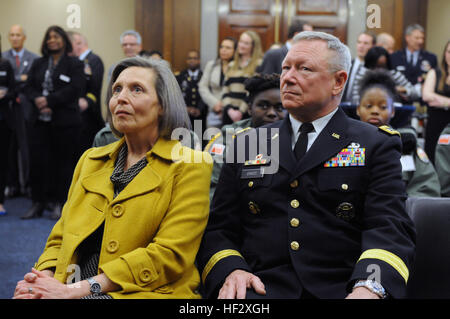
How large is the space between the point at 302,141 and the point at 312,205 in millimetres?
212

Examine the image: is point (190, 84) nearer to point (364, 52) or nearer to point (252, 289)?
point (364, 52)

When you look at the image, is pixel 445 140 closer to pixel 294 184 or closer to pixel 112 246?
pixel 294 184

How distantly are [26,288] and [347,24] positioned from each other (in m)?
5.59

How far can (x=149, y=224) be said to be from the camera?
1.54 meters

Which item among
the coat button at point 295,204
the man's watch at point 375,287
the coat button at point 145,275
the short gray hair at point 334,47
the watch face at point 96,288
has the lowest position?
the watch face at point 96,288

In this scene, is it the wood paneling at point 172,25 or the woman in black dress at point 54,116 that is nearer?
the woman in black dress at point 54,116

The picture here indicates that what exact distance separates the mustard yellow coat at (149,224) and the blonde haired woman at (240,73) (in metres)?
2.62

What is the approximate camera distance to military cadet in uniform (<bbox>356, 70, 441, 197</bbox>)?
2.48m

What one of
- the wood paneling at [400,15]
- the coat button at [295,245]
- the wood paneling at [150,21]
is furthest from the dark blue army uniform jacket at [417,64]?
the coat button at [295,245]

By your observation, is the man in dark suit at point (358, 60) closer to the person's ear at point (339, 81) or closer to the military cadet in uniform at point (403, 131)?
the military cadet in uniform at point (403, 131)

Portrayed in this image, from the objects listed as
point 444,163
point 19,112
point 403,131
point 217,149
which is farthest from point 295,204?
point 19,112

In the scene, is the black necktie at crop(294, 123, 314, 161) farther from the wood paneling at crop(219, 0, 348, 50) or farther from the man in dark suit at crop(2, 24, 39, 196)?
the wood paneling at crop(219, 0, 348, 50)

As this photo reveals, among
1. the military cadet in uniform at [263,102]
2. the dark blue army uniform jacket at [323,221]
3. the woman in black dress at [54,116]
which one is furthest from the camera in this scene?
the woman in black dress at [54,116]

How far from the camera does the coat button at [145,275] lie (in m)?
1.47
